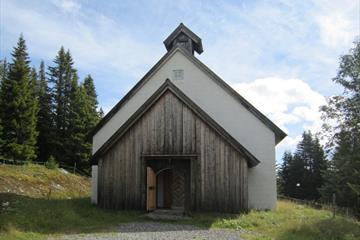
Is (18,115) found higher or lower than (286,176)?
higher

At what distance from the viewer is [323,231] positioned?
1305cm

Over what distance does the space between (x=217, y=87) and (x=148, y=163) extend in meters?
5.50

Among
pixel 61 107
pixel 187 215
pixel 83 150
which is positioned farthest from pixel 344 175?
pixel 61 107

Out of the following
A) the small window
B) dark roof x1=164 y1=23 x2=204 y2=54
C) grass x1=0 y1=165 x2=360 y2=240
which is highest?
dark roof x1=164 y1=23 x2=204 y2=54

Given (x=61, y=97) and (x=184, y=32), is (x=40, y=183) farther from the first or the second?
(x=61, y=97)

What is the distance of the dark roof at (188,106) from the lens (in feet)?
57.0

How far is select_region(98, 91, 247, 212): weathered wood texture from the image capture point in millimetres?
17422

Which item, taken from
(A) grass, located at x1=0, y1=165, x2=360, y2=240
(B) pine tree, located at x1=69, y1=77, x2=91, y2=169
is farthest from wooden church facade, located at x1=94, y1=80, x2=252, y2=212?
(B) pine tree, located at x1=69, y1=77, x2=91, y2=169

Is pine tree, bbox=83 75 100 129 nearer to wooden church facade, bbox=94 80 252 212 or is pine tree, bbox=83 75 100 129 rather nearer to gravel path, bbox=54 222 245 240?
wooden church facade, bbox=94 80 252 212

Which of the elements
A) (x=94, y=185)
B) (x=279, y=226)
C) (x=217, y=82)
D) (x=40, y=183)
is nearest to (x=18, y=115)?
(x=40, y=183)

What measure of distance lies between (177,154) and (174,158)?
1.14 feet

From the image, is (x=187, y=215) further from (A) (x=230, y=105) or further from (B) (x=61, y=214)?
(A) (x=230, y=105)

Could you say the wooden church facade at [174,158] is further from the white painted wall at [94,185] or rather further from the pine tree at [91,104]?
the pine tree at [91,104]

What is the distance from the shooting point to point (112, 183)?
18.5m
